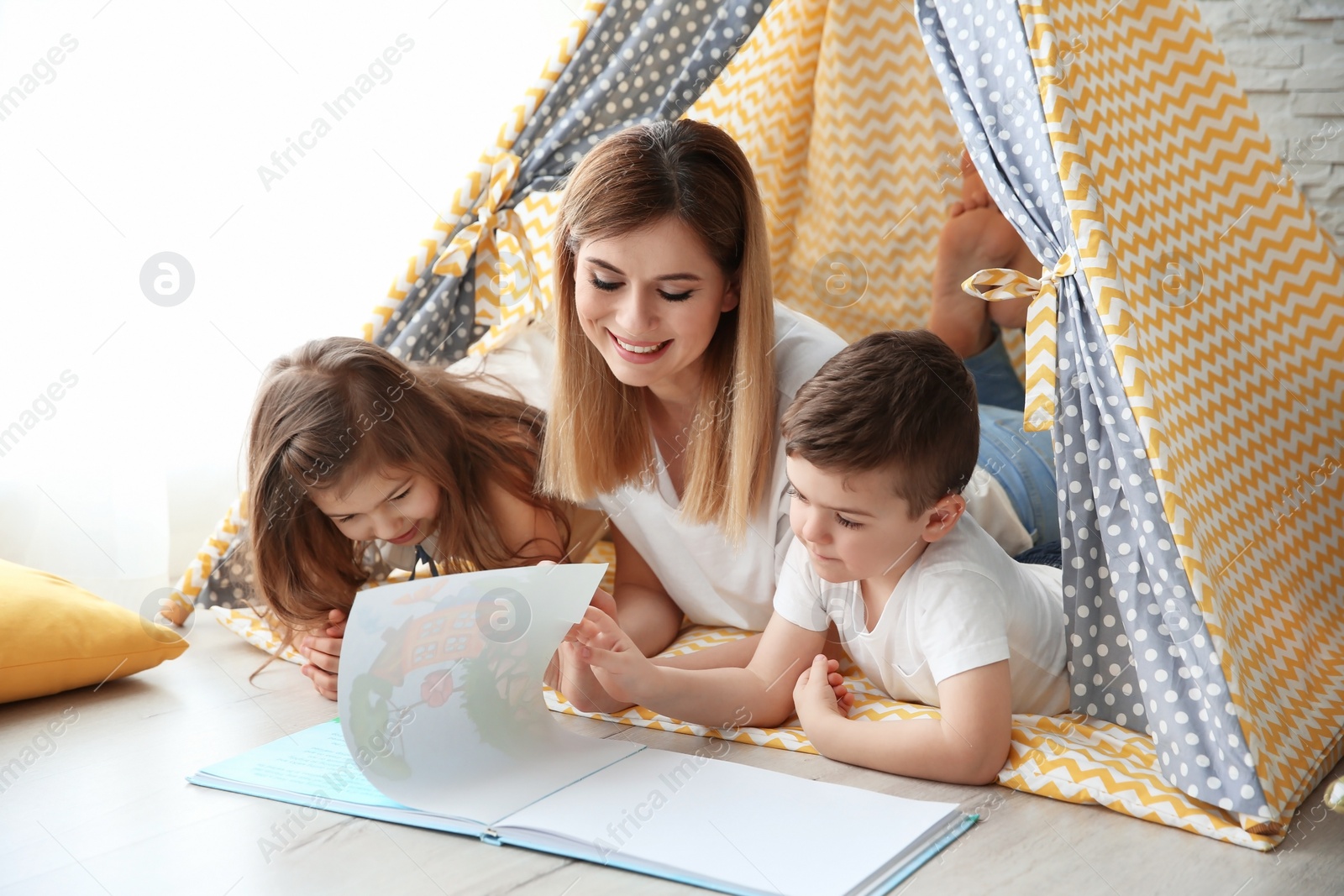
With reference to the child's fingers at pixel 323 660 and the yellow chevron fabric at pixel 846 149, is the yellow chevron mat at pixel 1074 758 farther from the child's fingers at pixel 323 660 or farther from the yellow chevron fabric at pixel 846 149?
the yellow chevron fabric at pixel 846 149

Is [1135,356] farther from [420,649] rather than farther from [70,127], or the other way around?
[70,127]

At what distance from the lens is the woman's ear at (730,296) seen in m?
1.37

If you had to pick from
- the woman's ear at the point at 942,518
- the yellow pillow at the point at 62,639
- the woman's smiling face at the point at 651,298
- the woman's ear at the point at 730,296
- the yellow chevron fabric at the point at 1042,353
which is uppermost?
the yellow pillow at the point at 62,639

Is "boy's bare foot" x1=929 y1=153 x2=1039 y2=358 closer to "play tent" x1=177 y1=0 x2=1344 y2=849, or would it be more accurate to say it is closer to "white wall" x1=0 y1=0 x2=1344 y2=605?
"play tent" x1=177 y1=0 x2=1344 y2=849

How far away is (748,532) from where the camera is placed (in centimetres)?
143

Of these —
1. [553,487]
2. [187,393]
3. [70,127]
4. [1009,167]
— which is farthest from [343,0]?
[1009,167]

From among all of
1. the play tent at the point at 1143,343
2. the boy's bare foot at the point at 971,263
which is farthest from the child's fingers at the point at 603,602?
the boy's bare foot at the point at 971,263

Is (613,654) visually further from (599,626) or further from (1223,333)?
(1223,333)

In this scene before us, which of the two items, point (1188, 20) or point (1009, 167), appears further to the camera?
point (1188, 20)

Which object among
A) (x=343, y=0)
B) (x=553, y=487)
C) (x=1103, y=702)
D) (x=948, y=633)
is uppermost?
(x=343, y=0)

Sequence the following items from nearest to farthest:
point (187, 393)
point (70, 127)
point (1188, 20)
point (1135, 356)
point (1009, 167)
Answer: point (1135, 356), point (1009, 167), point (1188, 20), point (70, 127), point (187, 393)

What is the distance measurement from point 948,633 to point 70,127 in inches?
68.4

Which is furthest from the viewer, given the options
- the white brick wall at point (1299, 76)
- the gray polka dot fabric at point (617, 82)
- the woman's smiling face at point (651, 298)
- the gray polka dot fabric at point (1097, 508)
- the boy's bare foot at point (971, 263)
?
Result: the white brick wall at point (1299, 76)

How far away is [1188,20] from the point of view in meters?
1.45
